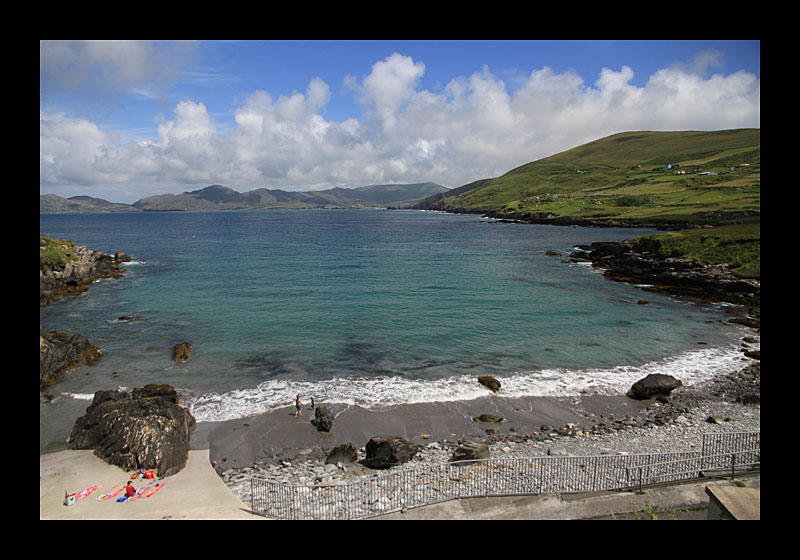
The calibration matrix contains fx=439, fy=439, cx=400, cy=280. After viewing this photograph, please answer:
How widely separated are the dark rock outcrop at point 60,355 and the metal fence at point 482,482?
19.6 metres

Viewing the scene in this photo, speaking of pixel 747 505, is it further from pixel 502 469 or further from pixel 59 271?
pixel 59 271

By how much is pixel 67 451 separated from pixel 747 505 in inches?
995

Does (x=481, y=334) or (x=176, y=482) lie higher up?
(x=481, y=334)

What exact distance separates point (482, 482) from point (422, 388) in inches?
395

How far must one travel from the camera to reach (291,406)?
2481 centimetres

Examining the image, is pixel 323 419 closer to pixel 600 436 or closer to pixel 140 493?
pixel 140 493

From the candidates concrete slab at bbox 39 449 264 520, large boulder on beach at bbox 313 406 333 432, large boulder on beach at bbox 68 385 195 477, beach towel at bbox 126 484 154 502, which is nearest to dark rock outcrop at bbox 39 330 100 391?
large boulder on beach at bbox 68 385 195 477

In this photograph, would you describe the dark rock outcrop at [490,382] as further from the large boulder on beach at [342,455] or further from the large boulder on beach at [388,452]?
the large boulder on beach at [342,455]

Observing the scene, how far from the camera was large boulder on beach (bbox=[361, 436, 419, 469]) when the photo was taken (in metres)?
19.2

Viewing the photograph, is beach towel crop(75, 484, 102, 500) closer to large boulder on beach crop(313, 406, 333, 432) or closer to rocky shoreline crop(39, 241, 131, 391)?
rocky shoreline crop(39, 241, 131, 391)
